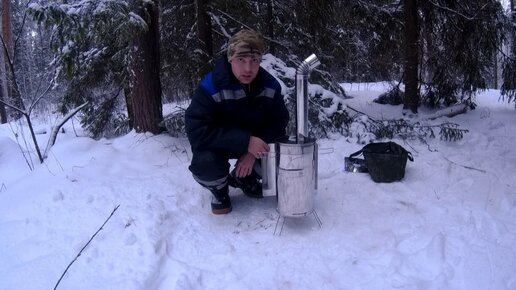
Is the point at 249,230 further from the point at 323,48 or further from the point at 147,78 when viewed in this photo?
the point at 323,48

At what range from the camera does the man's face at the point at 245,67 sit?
8.54 feet

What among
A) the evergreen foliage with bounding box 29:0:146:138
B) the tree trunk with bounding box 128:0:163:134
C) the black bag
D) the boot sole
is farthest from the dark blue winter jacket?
the tree trunk with bounding box 128:0:163:134

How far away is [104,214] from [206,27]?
324 cm

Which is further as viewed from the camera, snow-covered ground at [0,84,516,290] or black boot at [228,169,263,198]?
black boot at [228,169,263,198]

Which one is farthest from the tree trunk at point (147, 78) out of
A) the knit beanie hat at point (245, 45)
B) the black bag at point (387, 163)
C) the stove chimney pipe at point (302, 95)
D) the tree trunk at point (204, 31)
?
the black bag at point (387, 163)

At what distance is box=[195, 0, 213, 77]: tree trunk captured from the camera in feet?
16.3

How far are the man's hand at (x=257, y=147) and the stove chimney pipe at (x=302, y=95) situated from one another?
0.25 m

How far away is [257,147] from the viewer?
104 inches

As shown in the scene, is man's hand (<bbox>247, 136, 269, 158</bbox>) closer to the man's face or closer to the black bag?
the man's face

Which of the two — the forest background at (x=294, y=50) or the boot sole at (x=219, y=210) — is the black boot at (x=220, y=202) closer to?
the boot sole at (x=219, y=210)

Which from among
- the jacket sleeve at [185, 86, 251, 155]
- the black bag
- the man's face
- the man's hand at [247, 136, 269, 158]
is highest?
the man's face

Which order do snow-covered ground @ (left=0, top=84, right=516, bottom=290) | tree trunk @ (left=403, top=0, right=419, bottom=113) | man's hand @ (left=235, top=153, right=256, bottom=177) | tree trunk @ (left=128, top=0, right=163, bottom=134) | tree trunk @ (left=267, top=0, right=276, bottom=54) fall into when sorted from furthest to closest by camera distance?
1. tree trunk @ (left=267, top=0, right=276, bottom=54)
2. tree trunk @ (left=403, top=0, right=419, bottom=113)
3. tree trunk @ (left=128, top=0, right=163, bottom=134)
4. man's hand @ (left=235, top=153, right=256, bottom=177)
5. snow-covered ground @ (left=0, top=84, right=516, bottom=290)

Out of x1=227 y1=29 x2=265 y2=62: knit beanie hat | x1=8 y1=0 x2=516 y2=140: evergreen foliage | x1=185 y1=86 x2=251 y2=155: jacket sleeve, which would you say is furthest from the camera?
x1=8 y1=0 x2=516 y2=140: evergreen foliage

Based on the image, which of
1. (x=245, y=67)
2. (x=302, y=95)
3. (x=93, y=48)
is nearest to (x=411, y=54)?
(x=302, y=95)
